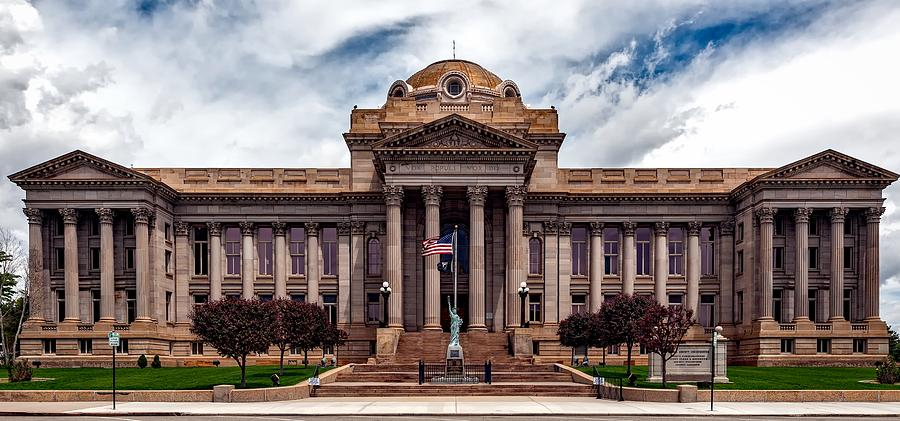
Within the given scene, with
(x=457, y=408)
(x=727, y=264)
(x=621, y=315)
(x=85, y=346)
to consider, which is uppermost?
(x=727, y=264)

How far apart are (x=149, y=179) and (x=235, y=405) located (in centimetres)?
3090

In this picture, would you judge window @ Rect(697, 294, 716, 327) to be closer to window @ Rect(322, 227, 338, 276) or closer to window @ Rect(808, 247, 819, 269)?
window @ Rect(808, 247, 819, 269)

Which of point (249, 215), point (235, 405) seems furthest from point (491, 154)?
point (235, 405)

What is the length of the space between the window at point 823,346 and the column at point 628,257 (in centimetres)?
1381

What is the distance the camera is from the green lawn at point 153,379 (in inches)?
1768

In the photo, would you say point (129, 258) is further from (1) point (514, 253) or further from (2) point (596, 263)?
(2) point (596, 263)

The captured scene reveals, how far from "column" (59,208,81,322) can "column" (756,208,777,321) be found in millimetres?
48823

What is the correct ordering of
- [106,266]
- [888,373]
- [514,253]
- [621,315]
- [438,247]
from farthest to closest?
[106,266], [514,253], [438,247], [621,315], [888,373]

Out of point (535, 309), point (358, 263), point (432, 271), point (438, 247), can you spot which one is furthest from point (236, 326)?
point (535, 309)

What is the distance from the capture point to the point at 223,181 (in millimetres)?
72312

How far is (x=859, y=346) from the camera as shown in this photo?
6562 centimetres

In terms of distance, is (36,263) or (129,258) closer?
(36,263)

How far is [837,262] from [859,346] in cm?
613

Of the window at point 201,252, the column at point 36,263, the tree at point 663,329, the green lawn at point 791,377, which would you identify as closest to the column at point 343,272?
the window at point 201,252
